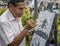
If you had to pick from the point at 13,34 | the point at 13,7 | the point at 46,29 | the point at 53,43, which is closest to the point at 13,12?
the point at 13,7

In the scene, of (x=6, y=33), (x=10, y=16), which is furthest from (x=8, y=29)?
(x=10, y=16)

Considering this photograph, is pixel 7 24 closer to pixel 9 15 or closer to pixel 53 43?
pixel 9 15

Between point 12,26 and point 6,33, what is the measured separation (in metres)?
0.13

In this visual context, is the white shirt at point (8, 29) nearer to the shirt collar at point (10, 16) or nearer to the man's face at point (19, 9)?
the shirt collar at point (10, 16)

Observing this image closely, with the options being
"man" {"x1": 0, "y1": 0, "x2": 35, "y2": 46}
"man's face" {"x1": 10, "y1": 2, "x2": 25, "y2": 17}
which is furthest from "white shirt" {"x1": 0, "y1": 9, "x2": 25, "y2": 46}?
"man's face" {"x1": 10, "y1": 2, "x2": 25, "y2": 17}

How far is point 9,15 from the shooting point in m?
2.77

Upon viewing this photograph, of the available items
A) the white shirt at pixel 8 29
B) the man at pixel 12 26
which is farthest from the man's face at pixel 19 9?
the white shirt at pixel 8 29

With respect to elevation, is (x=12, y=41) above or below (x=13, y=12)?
below

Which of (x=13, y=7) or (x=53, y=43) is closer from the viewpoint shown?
(x=13, y=7)

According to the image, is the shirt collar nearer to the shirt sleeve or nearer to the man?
the man

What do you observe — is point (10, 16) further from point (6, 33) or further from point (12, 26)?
point (6, 33)

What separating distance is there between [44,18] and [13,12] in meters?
0.38

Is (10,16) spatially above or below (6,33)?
above

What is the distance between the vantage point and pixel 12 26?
273 centimetres
